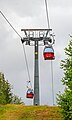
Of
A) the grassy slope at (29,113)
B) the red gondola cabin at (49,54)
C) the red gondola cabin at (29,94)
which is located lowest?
the grassy slope at (29,113)

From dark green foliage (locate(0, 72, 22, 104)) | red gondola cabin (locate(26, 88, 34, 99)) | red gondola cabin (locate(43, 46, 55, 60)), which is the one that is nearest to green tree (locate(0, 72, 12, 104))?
dark green foliage (locate(0, 72, 22, 104))

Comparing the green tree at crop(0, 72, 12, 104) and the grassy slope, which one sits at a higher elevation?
the green tree at crop(0, 72, 12, 104)

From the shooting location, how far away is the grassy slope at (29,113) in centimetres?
3538

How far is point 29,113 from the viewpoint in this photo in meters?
36.5

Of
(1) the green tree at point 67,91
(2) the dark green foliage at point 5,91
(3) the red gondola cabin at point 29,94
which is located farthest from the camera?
(2) the dark green foliage at point 5,91

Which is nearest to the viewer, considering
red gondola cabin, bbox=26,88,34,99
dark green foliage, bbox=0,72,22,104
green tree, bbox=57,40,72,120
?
green tree, bbox=57,40,72,120

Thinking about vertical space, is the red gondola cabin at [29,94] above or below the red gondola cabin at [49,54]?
below

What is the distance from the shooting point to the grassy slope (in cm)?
3538

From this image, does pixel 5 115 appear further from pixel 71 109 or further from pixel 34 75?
pixel 71 109

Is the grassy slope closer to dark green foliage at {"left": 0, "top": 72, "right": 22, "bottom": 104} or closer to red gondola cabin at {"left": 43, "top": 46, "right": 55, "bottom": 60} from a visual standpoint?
red gondola cabin at {"left": 43, "top": 46, "right": 55, "bottom": 60}

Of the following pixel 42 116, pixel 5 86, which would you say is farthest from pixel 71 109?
pixel 5 86

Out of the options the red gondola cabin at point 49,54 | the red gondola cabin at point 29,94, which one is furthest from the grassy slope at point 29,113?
the red gondola cabin at point 49,54

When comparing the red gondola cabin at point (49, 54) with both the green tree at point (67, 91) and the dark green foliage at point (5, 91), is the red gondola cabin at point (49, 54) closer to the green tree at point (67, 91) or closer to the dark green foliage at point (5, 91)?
the green tree at point (67, 91)

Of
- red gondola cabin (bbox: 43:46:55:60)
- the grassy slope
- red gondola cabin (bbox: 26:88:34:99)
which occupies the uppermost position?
red gondola cabin (bbox: 43:46:55:60)
